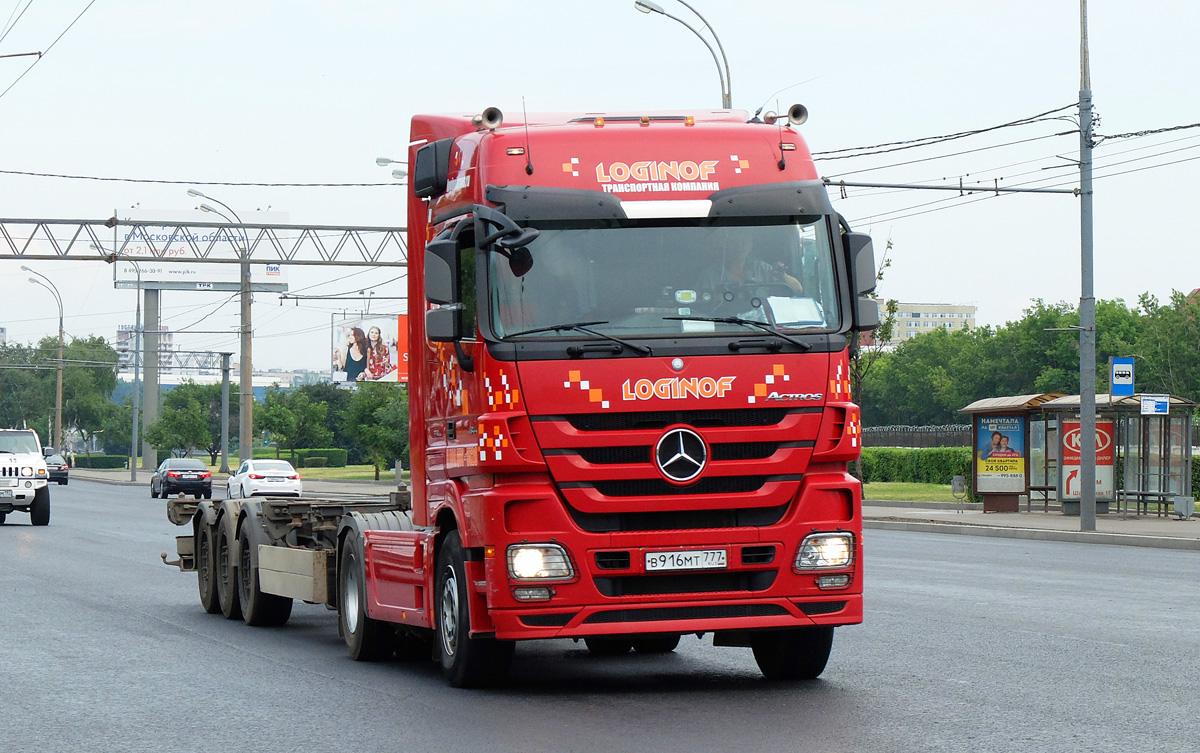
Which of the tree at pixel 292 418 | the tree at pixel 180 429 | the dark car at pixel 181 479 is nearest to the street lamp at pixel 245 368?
the dark car at pixel 181 479

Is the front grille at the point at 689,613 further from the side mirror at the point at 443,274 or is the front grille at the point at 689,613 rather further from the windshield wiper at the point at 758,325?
the side mirror at the point at 443,274

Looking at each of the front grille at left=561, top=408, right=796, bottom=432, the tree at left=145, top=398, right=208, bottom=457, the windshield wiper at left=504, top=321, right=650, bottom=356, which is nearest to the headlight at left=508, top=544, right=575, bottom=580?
the front grille at left=561, top=408, right=796, bottom=432

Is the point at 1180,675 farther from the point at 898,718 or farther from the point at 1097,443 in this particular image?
the point at 1097,443

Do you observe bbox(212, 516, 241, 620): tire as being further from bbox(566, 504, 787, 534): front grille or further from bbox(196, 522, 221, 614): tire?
bbox(566, 504, 787, 534): front grille

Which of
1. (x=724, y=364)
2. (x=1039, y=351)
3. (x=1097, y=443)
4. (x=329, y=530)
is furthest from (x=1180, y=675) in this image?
(x=1039, y=351)

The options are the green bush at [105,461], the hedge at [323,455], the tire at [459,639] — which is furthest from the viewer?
the green bush at [105,461]

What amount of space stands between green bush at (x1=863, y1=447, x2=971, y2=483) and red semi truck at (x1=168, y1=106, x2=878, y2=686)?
4666cm

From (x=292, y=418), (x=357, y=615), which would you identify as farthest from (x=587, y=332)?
(x=292, y=418)

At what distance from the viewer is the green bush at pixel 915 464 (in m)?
56.5

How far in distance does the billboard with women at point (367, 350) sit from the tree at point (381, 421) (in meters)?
0.77

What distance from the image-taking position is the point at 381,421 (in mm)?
70062

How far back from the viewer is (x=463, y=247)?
906cm

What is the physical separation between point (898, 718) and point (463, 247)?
3543mm

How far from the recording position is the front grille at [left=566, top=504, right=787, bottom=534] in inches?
347
